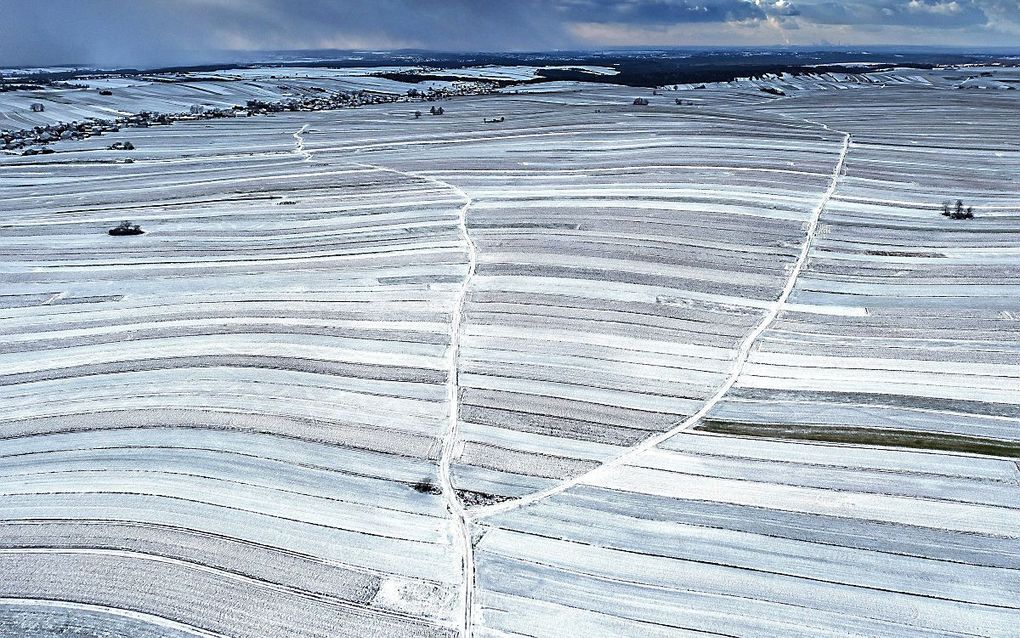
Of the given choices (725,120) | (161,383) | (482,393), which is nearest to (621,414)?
(482,393)

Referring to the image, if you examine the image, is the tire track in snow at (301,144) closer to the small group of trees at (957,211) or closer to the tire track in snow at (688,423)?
the tire track in snow at (688,423)

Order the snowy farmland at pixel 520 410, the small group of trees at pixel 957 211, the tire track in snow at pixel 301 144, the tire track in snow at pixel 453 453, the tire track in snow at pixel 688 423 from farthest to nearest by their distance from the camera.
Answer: the tire track in snow at pixel 301 144
the small group of trees at pixel 957 211
the tire track in snow at pixel 688 423
the snowy farmland at pixel 520 410
the tire track in snow at pixel 453 453

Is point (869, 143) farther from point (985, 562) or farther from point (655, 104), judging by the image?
point (985, 562)

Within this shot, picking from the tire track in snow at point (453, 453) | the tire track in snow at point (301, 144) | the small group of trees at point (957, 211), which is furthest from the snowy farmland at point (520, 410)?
the tire track in snow at point (301, 144)

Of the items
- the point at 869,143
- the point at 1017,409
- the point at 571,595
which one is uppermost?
the point at 869,143

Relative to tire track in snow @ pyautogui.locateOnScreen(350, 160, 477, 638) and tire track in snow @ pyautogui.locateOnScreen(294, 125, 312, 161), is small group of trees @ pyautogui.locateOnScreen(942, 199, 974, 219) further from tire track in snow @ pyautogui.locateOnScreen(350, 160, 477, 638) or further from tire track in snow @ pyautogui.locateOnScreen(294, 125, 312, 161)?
tire track in snow @ pyautogui.locateOnScreen(294, 125, 312, 161)
